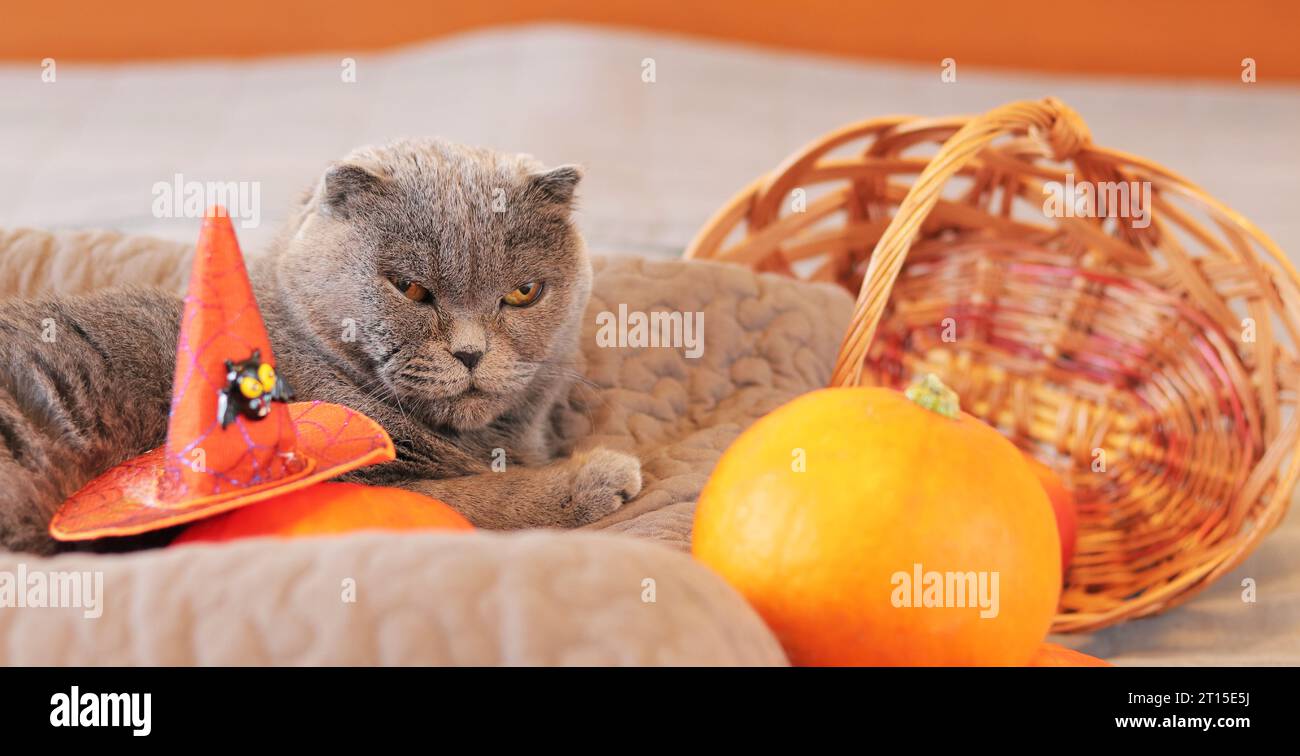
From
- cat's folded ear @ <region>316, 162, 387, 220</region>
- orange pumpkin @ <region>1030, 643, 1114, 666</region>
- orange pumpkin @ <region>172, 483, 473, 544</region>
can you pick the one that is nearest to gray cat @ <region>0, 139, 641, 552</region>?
cat's folded ear @ <region>316, 162, 387, 220</region>

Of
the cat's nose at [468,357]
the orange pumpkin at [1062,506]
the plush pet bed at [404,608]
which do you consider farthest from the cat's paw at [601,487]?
the orange pumpkin at [1062,506]

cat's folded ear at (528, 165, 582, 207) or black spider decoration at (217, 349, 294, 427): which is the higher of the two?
cat's folded ear at (528, 165, 582, 207)

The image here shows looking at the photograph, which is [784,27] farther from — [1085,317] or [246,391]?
[246,391]

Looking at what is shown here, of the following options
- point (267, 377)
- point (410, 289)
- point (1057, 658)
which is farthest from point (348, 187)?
point (1057, 658)

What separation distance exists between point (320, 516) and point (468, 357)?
268mm

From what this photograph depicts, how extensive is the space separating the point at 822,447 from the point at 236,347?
1.57 feet

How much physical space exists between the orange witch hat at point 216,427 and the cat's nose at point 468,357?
211mm

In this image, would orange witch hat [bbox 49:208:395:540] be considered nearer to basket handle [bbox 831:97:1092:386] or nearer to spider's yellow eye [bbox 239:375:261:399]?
spider's yellow eye [bbox 239:375:261:399]

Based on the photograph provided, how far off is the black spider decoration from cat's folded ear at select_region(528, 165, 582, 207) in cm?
40

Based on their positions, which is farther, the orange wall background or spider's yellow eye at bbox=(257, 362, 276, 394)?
the orange wall background

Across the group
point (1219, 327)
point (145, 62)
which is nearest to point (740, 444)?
point (1219, 327)

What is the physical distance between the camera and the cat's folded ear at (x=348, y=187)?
1.06 meters

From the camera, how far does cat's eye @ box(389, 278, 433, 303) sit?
42.2 inches

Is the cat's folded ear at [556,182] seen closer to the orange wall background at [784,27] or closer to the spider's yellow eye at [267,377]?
the spider's yellow eye at [267,377]
